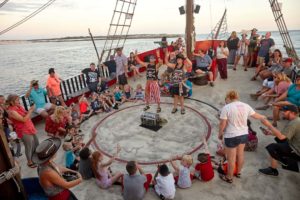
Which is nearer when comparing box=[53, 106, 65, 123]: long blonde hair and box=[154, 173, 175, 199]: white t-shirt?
box=[154, 173, 175, 199]: white t-shirt

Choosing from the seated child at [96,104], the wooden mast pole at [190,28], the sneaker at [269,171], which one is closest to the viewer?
the sneaker at [269,171]

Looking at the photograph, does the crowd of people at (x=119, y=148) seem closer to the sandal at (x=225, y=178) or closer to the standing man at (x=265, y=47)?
the sandal at (x=225, y=178)

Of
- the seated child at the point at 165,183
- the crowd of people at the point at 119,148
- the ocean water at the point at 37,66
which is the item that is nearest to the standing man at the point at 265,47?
the crowd of people at the point at 119,148

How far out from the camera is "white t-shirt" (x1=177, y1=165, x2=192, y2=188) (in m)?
3.95

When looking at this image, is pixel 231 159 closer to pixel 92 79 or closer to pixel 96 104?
pixel 96 104

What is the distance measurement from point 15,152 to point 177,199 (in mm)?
4536

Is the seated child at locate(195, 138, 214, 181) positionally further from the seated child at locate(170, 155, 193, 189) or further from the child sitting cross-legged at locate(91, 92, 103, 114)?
the child sitting cross-legged at locate(91, 92, 103, 114)

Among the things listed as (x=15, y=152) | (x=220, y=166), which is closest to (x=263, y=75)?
(x=220, y=166)

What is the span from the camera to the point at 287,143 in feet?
13.4

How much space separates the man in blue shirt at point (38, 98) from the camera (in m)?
6.61

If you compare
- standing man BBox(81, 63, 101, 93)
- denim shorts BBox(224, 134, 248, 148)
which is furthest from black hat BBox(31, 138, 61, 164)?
standing man BBox(81, 63, 101, 93)

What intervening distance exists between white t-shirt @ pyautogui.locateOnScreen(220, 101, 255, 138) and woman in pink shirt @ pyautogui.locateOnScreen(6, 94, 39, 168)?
4.01 m

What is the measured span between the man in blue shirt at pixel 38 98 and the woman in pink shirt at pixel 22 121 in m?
1.91

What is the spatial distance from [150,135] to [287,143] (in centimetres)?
327
